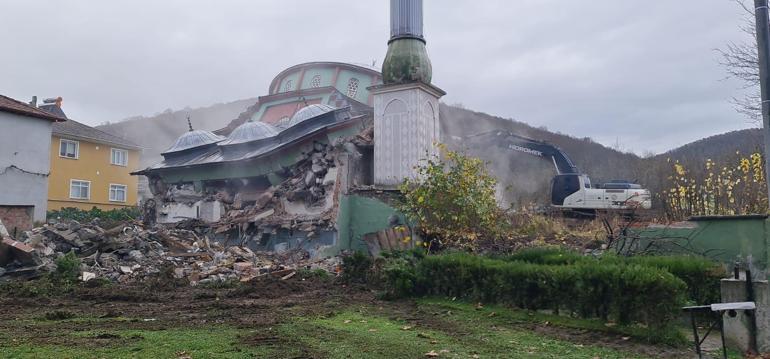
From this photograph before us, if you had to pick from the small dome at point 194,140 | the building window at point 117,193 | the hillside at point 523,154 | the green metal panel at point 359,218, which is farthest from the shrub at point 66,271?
the building window at point 117,193

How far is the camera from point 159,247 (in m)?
15.7

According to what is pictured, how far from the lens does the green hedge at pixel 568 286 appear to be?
673 centimetres

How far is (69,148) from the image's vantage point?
35969mm

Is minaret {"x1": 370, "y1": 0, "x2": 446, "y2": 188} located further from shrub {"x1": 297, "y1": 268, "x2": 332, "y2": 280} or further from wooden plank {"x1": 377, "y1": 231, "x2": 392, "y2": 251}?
shrub {"x1": 297, "y1": 268, "x2": 332, "y2": 280}

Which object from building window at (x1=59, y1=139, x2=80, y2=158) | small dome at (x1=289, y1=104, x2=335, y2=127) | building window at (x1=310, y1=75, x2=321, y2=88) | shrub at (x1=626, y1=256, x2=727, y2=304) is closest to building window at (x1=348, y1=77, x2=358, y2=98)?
building window at (x1=310, y1=75, x2=321, y2=88)

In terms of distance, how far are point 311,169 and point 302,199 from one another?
97 cm

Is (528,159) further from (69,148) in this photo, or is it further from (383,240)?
(69,148)

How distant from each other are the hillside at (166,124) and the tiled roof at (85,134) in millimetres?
2686

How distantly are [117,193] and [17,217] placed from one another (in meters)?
17.6

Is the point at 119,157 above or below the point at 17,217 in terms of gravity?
above

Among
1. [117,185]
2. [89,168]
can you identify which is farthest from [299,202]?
[117,185]

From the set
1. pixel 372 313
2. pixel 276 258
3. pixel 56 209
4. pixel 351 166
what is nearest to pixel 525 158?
pixel 351 166

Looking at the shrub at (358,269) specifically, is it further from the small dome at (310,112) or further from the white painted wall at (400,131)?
the small dome at (310,112)

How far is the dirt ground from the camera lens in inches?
267
